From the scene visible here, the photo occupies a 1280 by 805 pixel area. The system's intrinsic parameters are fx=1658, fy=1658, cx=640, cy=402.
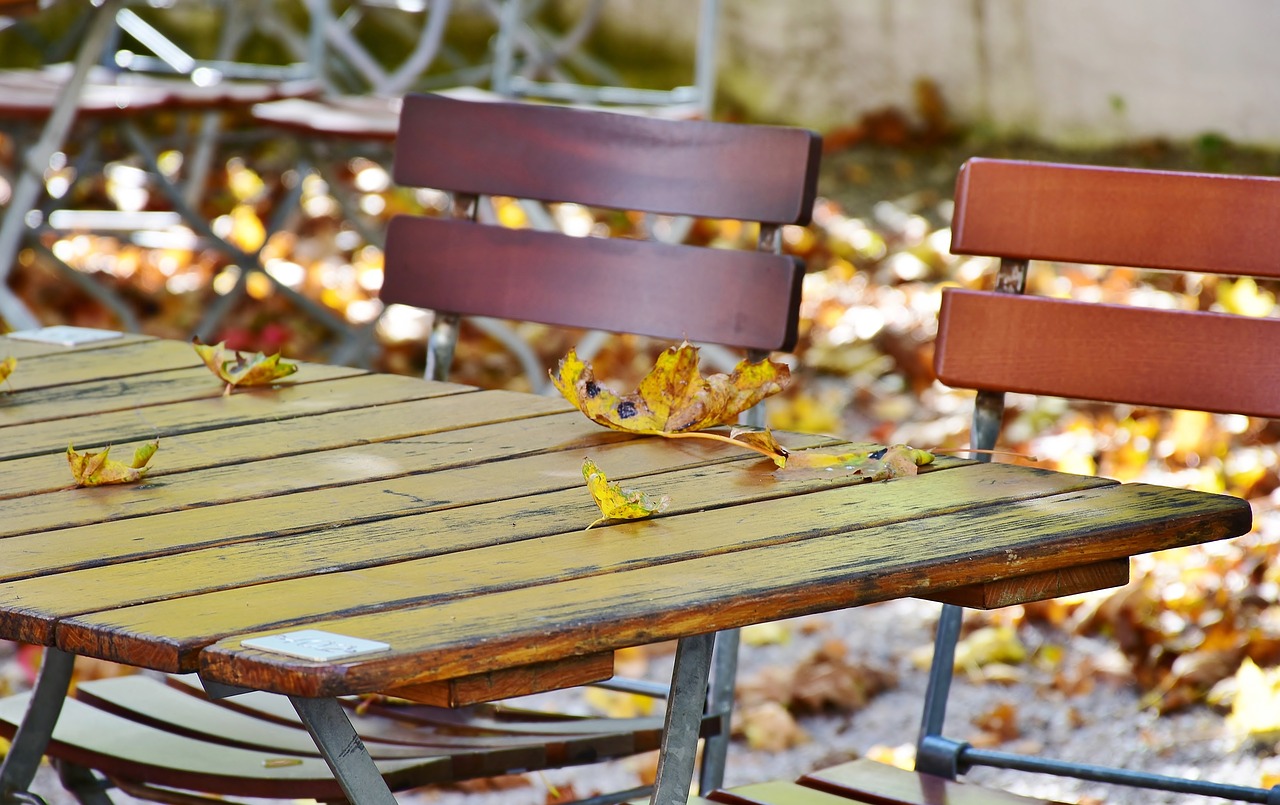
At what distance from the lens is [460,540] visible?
113 centimetres

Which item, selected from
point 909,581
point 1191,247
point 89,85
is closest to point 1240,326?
point 1191,247

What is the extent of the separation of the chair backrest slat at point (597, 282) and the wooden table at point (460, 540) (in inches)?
14.6

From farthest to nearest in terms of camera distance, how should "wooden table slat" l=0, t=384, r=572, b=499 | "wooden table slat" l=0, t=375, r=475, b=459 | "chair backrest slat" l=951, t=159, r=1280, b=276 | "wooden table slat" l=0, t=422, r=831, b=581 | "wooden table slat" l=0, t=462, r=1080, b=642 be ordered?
"chair backrest slat" l=951, t=159, r=1280, b=276 → "wooden table slat" l=0, t=375, r=475, b=459 → "wooden table slat" l=0, t=384, r=572, b=499 → "wooden table slat" l=0, t=422, r=831, b=581 → "wooden table slat" l=0, t=462, r=1080, b=642

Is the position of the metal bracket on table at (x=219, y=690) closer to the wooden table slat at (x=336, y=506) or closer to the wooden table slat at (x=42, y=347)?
the wooden table slat at (x=336, y=506)

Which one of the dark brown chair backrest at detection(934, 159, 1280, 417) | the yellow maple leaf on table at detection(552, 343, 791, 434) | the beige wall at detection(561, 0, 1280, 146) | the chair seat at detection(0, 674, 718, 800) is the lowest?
the chair seat at detection(0, 674, 718, 800)

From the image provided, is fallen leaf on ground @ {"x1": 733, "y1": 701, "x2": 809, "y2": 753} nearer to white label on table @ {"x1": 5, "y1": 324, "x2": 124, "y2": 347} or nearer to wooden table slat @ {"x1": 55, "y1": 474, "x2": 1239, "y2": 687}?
white label on table @ {"x1": 5, "y1": 324, "x2": 124, "y2": 347}

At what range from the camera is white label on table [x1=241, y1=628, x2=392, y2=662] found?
877 millimetres

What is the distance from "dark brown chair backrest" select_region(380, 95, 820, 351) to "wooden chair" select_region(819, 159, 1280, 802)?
0.22 m

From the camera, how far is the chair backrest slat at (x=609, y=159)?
1875 millimetres

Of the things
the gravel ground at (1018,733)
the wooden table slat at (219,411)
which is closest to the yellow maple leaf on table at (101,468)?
the wooden table slat at (219,411)

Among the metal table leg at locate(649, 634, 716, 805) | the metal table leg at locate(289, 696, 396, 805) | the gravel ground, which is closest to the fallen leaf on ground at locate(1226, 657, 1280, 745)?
the gravel ground

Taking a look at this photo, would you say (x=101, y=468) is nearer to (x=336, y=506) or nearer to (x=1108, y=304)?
(x=336, y=506)

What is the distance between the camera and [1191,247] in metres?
1.67

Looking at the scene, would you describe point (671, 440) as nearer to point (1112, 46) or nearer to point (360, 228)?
point (360, 228)
